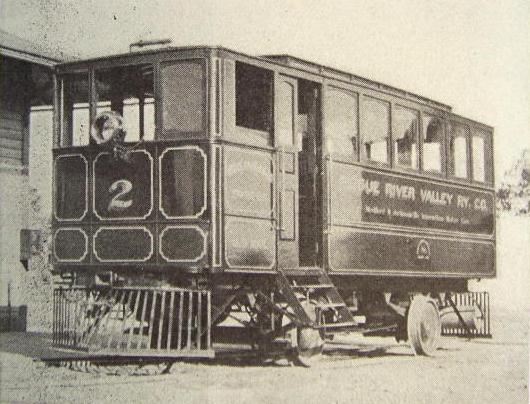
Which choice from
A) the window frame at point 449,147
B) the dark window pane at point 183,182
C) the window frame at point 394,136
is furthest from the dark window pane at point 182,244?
the window frame at point 449,147

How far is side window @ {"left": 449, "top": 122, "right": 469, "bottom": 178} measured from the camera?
37.6ft

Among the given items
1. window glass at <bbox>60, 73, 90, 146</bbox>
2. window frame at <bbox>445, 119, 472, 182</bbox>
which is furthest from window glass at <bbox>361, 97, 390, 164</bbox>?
window glass at <bbox>60, 73, 90, 146</bbox>

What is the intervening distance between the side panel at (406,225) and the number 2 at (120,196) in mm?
2176

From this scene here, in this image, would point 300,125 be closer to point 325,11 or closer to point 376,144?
point 376,144

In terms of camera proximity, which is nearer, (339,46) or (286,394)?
(286,394)

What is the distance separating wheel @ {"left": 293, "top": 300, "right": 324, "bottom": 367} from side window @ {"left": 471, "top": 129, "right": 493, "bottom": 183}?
428 centimetres

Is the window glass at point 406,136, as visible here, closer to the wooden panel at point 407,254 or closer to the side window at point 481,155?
the wooden panel at point 407,254

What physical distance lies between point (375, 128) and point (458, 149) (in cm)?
212

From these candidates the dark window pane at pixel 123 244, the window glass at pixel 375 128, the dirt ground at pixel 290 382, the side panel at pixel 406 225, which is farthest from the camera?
the window glass at pixel 375 128

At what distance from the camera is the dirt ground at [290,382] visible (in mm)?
6871

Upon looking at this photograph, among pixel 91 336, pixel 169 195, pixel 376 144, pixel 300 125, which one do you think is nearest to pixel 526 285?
pixel 376 144

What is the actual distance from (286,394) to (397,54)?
3833 millimetres

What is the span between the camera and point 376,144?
33.2 feet

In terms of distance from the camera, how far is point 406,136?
1056 centimetres
